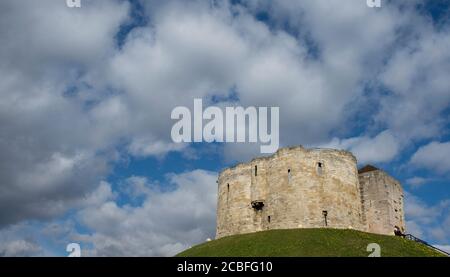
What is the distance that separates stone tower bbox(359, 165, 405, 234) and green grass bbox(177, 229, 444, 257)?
5186 millimetres

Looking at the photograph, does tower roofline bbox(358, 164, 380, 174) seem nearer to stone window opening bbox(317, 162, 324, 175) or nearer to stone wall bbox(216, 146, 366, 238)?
stone wall bbox(216, 146, 366, 238)

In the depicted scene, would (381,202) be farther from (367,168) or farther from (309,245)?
(309,245)

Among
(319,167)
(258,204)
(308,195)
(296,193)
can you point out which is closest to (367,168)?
(319,167)

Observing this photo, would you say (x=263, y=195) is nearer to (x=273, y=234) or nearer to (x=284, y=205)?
(x=284, y=205)

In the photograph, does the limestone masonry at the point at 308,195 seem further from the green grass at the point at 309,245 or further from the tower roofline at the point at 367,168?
the green grass at the point at 309,245

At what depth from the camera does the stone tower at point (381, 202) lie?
1962 inches

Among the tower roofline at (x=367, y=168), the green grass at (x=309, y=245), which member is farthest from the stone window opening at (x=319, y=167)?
the tower roofline at (x=367, y=168)

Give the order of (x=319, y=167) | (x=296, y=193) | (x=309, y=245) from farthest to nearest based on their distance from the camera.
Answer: (x=319, y=167), (x=296, y=193), (x=309, y=245)

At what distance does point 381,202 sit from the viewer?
50.3 m

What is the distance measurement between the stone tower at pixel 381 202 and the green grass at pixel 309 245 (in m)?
5.19

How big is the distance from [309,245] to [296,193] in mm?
8602

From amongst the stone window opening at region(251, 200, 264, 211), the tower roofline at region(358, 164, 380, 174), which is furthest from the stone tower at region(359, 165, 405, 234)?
the stone window opening at region(251, 200, 264, 211)
